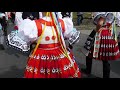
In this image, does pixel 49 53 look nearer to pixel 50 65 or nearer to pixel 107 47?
pixel 50 65

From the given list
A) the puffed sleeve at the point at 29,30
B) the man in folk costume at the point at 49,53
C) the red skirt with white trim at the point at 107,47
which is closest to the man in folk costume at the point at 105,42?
the red skirt with white trim at the point at 107,47

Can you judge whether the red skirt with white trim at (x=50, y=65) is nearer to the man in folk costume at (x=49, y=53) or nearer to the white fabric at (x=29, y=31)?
the man in folk costume at (x=49, y=53)

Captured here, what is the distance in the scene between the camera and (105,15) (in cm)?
539

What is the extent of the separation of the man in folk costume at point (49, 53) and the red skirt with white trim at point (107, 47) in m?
1.37

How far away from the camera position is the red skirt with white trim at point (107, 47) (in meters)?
5.61

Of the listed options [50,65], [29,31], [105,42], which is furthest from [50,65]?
[105,42]

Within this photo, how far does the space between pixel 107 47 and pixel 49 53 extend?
1.57 metres

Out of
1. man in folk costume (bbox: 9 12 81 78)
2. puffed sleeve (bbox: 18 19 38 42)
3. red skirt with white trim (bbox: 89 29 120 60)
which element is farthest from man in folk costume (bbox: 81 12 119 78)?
puffed sleeve (bbox: 18 19 38 42)

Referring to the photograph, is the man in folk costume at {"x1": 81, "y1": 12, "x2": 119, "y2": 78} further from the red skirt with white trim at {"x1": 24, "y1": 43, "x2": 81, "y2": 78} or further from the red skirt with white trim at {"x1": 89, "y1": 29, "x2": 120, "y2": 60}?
the red skirt with white trim at {"x1": 24, "y1": 43, "x2": 81, "y2": 78}
